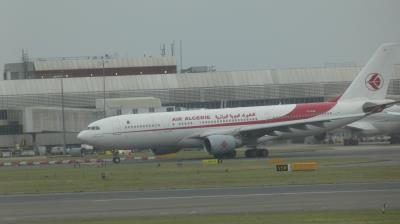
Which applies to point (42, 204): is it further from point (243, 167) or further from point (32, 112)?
point (32, 112)

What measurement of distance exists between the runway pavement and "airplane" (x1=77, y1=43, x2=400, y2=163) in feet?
109

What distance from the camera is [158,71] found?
6742 inches

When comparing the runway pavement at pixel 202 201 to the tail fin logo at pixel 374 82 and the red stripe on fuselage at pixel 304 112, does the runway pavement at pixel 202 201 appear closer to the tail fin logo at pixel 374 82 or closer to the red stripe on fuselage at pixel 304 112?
the red stripe on fuselage at pixel 304 112

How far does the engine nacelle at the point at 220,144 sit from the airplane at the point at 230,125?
0.49ft

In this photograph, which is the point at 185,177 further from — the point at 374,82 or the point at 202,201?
the point at 374,82

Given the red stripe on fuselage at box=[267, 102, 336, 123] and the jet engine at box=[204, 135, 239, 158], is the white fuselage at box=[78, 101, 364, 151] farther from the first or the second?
the jet engine at box=[204, 135, 239, 158]

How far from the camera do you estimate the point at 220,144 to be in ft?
247

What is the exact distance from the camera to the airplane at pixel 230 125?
77.6 meters

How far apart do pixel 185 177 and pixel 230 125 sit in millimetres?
26335

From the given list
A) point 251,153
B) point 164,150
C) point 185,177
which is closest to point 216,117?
point 251,153

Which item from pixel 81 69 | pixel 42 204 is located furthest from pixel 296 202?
pixel 81 69

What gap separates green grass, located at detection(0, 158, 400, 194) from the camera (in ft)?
153

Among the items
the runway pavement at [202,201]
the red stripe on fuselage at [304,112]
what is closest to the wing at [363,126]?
the red stripe on fuselage at [304,112]

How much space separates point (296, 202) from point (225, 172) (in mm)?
20382
